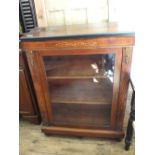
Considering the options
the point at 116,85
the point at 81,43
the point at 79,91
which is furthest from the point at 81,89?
the point at 81,43

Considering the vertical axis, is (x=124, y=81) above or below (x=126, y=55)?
below

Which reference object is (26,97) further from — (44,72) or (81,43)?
(81,43)

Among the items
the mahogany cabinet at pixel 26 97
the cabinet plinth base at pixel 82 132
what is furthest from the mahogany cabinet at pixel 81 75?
the mahogany cabinet at pixel 26 97

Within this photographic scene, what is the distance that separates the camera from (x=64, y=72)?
133cm

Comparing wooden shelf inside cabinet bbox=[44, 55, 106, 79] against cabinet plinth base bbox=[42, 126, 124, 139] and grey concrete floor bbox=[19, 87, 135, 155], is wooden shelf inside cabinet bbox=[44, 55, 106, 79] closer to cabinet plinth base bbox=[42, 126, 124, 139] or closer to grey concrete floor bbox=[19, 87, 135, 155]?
cabinet plinth base bbox=[42, 126, 124, 139]

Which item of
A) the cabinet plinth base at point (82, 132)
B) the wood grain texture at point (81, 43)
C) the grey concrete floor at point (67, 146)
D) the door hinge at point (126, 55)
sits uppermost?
the wood grain texture at point (81, 43)

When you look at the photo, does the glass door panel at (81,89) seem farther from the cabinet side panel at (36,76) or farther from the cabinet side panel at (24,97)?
the cabinet side panel at (24,97)

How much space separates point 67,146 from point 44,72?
27.4 inches

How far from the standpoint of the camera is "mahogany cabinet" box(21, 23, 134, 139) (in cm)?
107

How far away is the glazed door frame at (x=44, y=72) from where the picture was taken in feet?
3.59

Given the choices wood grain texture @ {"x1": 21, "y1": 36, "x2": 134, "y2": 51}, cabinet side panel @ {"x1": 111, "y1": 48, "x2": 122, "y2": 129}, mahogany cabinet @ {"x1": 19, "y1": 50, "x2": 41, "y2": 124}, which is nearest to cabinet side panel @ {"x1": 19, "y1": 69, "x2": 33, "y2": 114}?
mahogany cabinet @ {"x1": 19, "y1": 50, "x2": 41, "y2": 124}

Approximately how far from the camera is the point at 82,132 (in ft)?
4.70

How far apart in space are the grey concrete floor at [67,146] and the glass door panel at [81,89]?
0.17 metres

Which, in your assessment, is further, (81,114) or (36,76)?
(81,114)
